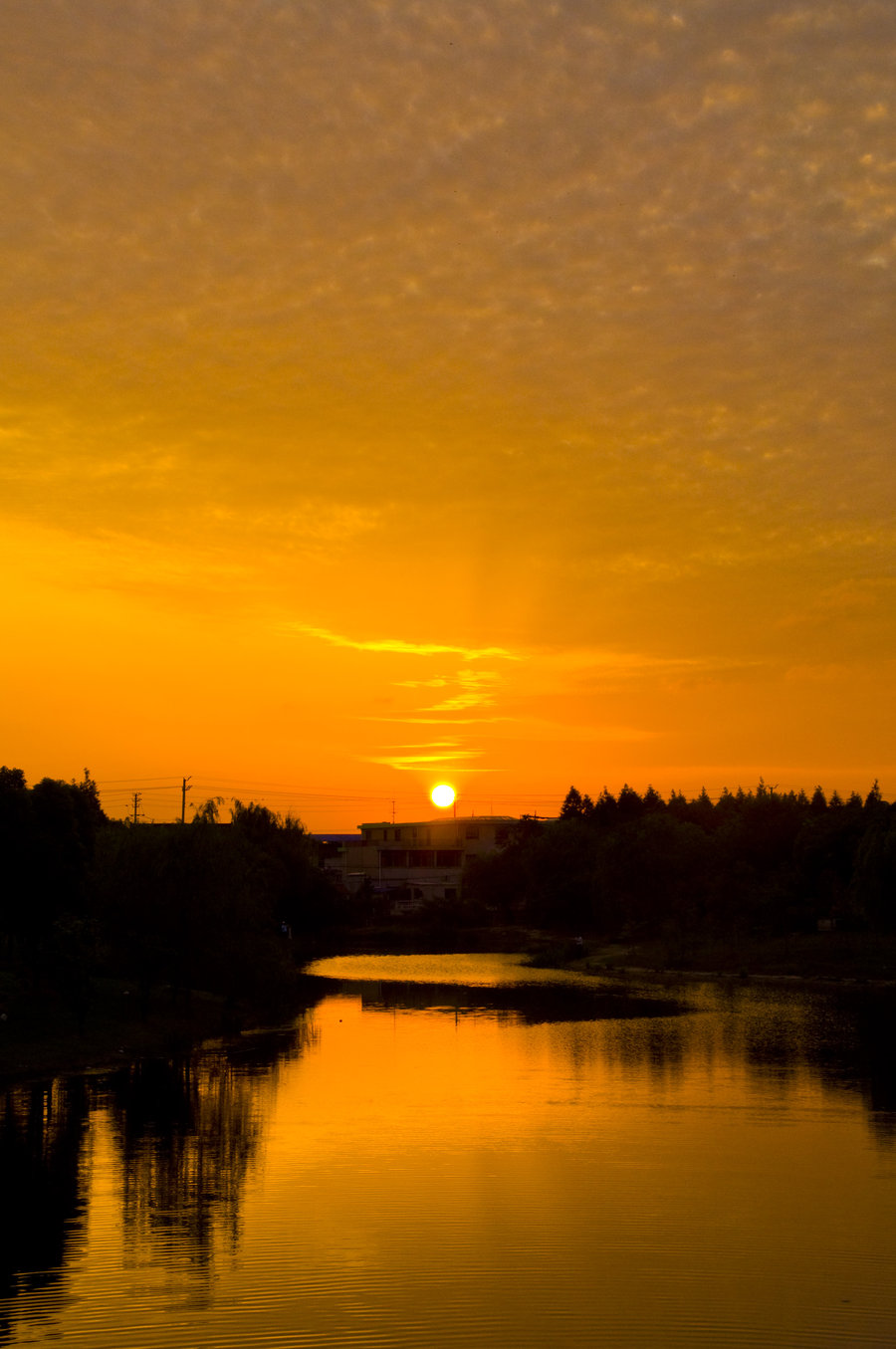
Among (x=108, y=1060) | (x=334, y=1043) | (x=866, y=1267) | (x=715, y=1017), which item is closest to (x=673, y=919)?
(x=715, y=1017)

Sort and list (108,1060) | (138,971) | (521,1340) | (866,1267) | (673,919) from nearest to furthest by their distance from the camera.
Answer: (521,1340) < (866,1267) < (108,1060) < (138,971) < (673,919)

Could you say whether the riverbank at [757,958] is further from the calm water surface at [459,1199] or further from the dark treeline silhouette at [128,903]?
the dark treeline silhouette at [128,903]

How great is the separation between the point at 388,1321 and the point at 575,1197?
369 inches

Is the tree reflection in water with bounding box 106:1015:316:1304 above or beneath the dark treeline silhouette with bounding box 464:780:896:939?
beneath

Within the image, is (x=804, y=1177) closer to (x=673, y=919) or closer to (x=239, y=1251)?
(x=239, y=1251)

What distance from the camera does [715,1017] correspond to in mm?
66875

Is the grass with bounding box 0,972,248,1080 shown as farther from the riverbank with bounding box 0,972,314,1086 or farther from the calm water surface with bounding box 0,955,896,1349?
the calm water surface with bounding box 0,955,896,1349

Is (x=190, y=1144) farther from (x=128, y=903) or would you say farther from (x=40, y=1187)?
(x=128, y=903)

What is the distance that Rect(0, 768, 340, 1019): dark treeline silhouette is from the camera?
51.0 metres

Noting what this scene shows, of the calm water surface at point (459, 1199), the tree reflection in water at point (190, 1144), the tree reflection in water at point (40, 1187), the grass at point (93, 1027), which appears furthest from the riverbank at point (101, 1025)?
the tree reflection in water at point (40, 1187)

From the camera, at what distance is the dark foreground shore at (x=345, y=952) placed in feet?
156

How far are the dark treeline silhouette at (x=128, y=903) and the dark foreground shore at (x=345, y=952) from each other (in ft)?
3.51

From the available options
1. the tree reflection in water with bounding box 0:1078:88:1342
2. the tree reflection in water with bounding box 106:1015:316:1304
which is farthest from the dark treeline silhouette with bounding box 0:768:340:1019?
the tree reflection in water with bounding box 0:1078:88:1342

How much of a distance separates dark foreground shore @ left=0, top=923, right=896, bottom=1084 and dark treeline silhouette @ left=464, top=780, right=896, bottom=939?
3120mm
